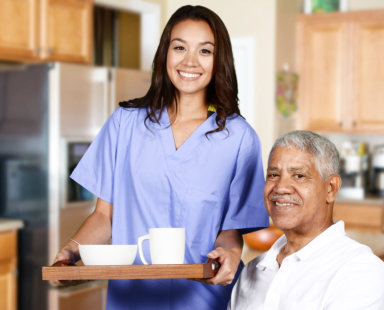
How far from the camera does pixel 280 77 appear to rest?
4.53m

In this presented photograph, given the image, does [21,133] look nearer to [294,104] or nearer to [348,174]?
[294,104]

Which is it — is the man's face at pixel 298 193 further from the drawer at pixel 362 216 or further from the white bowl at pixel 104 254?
the drawer at pixel 362 216

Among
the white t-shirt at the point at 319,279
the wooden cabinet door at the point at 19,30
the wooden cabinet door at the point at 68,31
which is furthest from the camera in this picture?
the wooden cabinet door at the point at 68,31

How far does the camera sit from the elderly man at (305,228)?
1.28m

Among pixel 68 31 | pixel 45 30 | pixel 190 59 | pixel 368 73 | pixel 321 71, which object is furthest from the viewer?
pixel 321 71

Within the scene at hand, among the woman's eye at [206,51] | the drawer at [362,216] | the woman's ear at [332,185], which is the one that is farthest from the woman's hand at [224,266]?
the drawer at [362,216]

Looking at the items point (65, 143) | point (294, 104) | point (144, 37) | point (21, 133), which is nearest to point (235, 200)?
point (65, 143)

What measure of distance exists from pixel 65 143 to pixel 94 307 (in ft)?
3.11

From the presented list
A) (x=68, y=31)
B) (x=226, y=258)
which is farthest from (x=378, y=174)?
(x=226, y=258)

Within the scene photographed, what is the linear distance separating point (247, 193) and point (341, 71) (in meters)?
3.46

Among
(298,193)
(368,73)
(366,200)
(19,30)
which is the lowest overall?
(366,200)

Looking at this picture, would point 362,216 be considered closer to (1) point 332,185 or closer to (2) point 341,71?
(2) point 341,71

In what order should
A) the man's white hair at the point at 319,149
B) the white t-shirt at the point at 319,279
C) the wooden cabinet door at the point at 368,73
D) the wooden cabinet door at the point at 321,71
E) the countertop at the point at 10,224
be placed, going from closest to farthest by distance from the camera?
the white t-shirt at the point at 319,279, the man's white hair at the point at 319,149, the countertop at the point at 10,224, the wooden cabinet door at the point at 368,73, the wooden cabinet door at the point at 321,71

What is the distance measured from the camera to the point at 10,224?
10.2 feet
